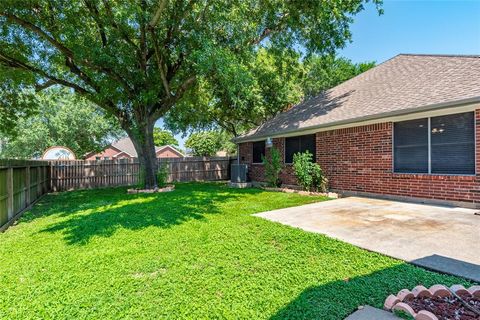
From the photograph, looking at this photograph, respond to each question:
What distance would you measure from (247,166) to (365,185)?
244 inches

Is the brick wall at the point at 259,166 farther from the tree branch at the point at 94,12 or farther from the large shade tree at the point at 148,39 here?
the tree branch at the point at 94,12

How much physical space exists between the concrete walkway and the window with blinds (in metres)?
1.04

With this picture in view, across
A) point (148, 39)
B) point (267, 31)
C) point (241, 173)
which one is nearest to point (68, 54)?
point (148, 39)

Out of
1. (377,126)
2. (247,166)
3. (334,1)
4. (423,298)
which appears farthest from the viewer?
(247,166)

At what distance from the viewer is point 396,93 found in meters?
8.09

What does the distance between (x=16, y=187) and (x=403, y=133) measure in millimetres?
10218

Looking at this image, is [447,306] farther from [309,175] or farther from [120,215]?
[309,175]

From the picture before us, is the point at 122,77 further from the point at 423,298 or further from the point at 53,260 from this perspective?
the point at 423,298

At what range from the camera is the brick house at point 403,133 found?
6180 mm

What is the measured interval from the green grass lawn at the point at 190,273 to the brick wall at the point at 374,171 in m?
4.30

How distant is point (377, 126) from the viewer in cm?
793

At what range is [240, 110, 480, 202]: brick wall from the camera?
6285 mm

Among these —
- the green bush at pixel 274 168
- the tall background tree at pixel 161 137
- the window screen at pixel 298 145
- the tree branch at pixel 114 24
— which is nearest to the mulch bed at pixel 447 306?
the window screen at pixel 298 145

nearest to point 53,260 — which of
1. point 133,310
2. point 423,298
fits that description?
point 133,310
